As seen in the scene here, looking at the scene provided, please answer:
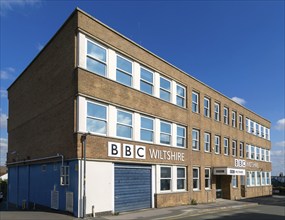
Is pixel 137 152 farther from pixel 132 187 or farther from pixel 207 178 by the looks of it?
pixel 207 178

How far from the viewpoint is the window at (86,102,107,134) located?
1755 centimetres

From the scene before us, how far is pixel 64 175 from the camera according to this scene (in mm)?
17516

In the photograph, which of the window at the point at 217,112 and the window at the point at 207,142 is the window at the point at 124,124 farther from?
the window at the point at 217,112

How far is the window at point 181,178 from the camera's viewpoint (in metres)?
24.6

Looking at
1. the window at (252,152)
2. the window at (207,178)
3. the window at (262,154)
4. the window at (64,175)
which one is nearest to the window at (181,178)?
the window at (207,178)

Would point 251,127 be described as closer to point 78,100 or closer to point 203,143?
point 203,143

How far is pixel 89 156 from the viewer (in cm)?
1700

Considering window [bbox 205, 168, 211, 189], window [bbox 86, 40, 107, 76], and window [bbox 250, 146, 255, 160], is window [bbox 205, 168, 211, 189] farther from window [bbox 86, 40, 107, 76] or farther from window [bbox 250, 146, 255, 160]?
window [bbox 86, 40, 107, 76]

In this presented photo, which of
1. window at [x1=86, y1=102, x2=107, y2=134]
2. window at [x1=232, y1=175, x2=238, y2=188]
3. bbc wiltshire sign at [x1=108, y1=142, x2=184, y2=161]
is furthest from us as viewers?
window at [x1=232, y1=175, x2=238, y2=188]

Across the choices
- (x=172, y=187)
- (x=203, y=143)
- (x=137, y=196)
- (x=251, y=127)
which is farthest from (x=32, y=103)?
(x=251, y=127)

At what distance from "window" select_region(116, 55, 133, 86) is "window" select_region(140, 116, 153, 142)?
2600 mm

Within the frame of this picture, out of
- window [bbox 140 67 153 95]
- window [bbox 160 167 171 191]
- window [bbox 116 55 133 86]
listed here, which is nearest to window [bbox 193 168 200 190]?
window [bbox 160 167 171 191]

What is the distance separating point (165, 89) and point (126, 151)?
21.7 feet

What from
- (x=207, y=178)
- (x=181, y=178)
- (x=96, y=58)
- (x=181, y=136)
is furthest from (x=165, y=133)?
(x=96, y=58)
